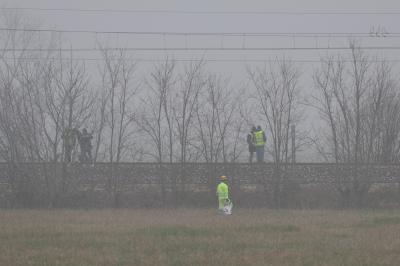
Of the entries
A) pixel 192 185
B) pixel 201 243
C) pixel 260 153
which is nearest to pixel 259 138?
pixel 260 153

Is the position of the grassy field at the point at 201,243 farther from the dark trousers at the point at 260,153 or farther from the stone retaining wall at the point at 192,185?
the dark trousers at the point at 260,153

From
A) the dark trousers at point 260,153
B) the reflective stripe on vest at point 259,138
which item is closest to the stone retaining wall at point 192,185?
the dark trousers at point 260,153

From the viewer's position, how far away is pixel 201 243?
12711 millimetres

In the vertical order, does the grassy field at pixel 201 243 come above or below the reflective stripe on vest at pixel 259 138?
below

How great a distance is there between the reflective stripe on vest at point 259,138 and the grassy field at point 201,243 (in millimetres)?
10054

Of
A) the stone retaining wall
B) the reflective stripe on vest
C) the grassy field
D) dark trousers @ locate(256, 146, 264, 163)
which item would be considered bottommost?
the grassy field

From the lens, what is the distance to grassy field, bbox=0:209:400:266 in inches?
428

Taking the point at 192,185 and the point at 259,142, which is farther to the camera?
the point at 259,142

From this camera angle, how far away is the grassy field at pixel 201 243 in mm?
10875

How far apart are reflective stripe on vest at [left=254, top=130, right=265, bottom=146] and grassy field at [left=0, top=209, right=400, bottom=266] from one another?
10054mm

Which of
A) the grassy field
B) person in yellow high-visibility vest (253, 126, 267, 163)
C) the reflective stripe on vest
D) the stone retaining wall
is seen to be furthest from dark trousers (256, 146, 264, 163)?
the grassy field

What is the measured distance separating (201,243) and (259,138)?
14.5 meters

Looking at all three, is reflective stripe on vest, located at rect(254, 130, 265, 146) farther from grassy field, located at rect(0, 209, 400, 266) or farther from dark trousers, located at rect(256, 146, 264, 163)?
grassy field, located at rect(0, 209, 400, 266)

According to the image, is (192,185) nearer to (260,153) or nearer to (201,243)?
(260,153)
